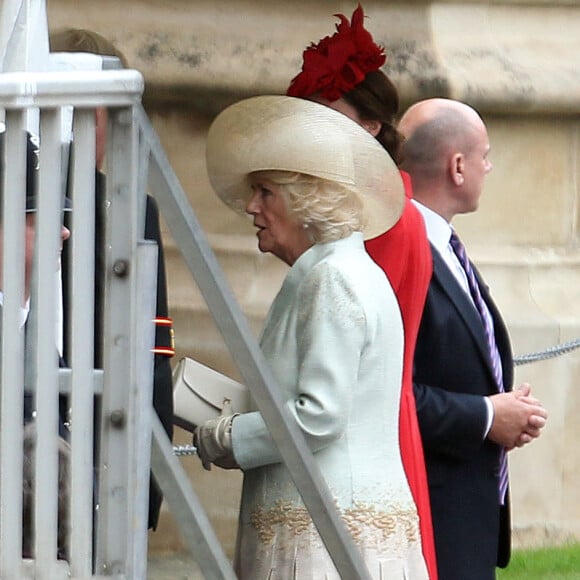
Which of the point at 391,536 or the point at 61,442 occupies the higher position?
the point at 61,442

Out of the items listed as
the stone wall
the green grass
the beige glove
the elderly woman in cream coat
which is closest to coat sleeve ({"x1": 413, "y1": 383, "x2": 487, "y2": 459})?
the elderly woman in cream coat

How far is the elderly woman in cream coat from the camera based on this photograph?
342cm

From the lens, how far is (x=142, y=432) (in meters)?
2.64

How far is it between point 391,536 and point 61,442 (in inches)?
39.3

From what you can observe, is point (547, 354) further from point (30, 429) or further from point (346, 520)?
point (30, 429)

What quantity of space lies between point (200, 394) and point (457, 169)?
1.08 meters

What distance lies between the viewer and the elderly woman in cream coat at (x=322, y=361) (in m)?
3.42

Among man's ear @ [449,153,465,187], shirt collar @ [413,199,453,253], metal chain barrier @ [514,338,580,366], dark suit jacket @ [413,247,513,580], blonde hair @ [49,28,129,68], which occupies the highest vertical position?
blonde hair @ [49,28,129,68]

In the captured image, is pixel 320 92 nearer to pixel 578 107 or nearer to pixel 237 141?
pixel 237 141

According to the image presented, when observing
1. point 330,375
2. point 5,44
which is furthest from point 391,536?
point 5,44

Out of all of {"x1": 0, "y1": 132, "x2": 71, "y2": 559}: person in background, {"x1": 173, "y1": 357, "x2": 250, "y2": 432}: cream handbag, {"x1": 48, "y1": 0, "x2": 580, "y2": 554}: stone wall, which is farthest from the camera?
{"x1": 48, "y1": 0, "x2": 580, "y2": 554}: stone wall

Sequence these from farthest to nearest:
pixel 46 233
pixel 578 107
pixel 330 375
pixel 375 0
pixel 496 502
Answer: pixel 578 107 < pixel 375 0 < pixel 496 502 < pixel 330 375 < pixel 46 233

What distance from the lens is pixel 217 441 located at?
353 cm

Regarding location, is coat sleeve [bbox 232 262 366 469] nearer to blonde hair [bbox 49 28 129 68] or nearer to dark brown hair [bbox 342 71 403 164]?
dark brown hair [bbox 342 71 403 164]
